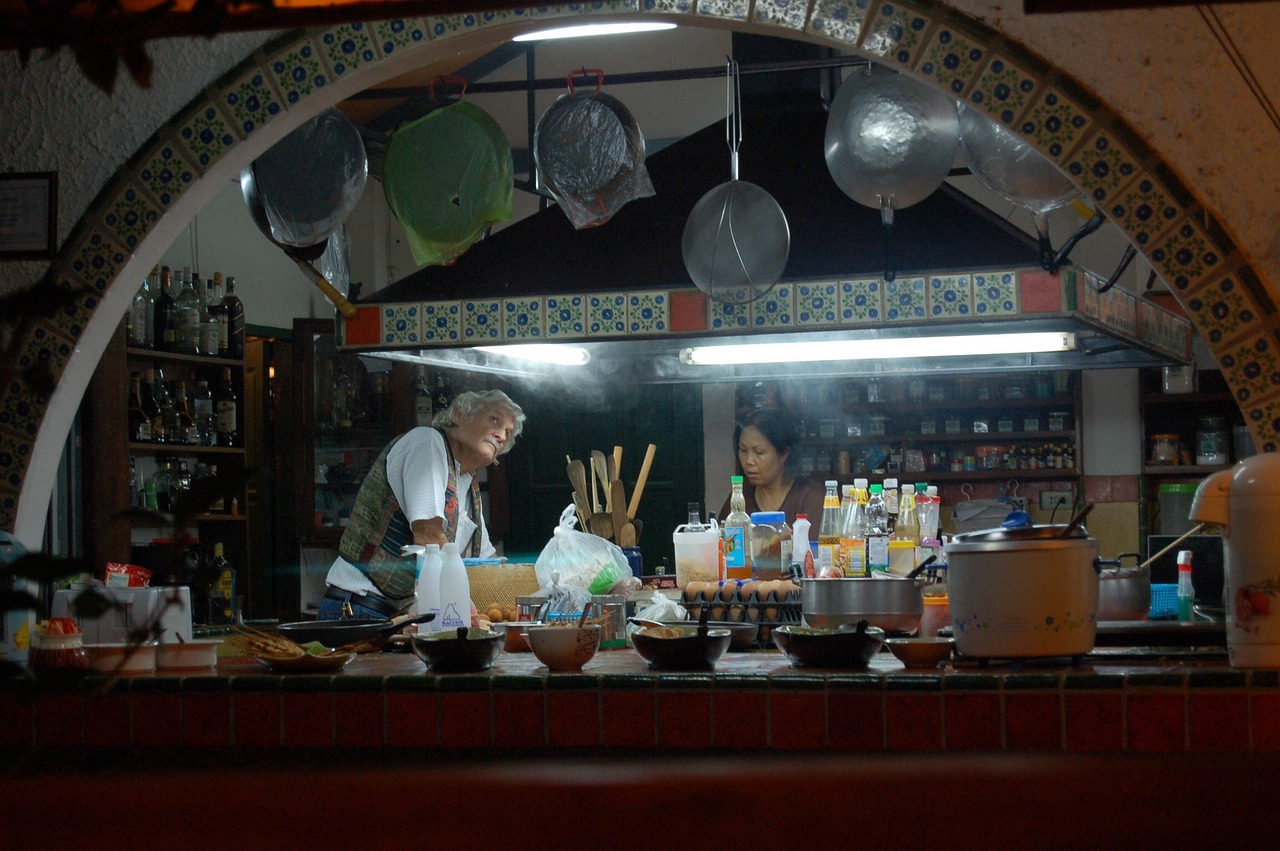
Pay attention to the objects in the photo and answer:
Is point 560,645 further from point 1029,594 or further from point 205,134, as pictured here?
point 205,134

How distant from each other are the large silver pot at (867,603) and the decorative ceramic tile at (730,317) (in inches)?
59.9

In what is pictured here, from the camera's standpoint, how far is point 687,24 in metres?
2.79

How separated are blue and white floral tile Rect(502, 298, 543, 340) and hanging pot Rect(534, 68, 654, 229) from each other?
0.79 metres

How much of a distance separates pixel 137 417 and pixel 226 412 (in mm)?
541

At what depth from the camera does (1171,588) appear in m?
3.94

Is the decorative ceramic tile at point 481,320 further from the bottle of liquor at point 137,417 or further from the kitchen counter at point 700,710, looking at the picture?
the bottle of liquor at point 137,417

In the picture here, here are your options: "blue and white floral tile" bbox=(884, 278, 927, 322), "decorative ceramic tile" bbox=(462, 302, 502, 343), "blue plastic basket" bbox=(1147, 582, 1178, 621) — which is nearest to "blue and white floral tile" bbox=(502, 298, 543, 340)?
"decorative ceramic tile" bbox=(462, 302, 502, 343)

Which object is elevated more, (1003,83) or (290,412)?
(1003,83)

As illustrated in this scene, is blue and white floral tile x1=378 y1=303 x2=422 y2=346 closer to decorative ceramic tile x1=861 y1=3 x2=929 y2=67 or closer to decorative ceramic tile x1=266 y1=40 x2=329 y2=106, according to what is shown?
decorative ceramic tile x1=266 y1=40 x2=329 y2=106

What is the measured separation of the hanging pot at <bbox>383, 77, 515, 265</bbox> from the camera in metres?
3.57

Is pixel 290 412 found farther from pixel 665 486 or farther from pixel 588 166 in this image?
pixel 588 166

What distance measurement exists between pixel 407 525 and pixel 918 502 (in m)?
1.99

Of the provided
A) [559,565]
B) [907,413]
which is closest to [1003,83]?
[559,565]

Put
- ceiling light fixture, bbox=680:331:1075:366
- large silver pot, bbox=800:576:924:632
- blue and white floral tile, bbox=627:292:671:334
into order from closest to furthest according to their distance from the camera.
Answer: large silver pot, bbox=800:576:924:632
blue and white floral tile, bbox=627:292:671:334
ceiling light fixture, bbox=680:331:1075:366
